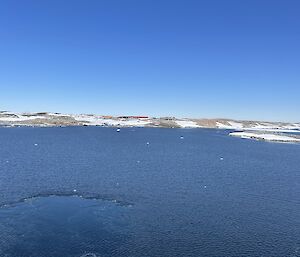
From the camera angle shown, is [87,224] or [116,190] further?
[116,190]

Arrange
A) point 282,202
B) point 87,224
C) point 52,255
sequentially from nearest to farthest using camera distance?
1. point 52,255
2. point 87,224
3. point 282,202

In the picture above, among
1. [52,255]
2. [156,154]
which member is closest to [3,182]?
[52,255]

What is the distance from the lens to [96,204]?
45.4m

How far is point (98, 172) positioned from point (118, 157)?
75.1 ft

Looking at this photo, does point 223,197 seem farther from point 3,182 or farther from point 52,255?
point 3,182

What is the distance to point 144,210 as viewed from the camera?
143 feet

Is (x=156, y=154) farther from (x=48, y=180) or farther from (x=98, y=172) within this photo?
(x=48, y=180)

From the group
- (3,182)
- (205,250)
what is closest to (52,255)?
(205,250)

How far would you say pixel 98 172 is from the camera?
218 ft

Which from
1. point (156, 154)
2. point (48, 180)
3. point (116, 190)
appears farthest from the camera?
point (156, 154)

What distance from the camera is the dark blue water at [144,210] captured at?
108 feet

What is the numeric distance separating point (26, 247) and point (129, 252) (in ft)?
31.0

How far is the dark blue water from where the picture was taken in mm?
Result: 33062

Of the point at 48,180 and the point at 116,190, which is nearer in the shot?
the point at 116,190
